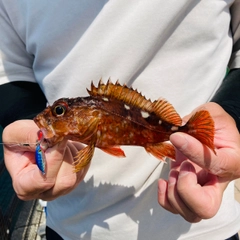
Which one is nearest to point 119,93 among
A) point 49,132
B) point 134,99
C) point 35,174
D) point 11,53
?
point 134,99

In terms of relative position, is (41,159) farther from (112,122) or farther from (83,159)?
→ (112,122)

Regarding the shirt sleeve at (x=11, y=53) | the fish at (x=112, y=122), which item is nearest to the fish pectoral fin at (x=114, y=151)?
the fish at (x=112, y=122)

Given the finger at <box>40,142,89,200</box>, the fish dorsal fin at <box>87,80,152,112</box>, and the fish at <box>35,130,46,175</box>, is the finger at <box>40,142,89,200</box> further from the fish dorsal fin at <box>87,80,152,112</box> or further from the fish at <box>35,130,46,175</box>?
the fish dorsal fin at <box>87,80,152,112</box>

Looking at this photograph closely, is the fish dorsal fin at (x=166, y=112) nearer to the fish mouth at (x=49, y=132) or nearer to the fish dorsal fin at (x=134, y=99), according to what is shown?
the fish dorsal fin at (x=134, y=99)

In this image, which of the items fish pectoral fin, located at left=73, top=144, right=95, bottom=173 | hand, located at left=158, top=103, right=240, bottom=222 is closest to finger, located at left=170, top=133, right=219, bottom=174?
hand, located at left=158, top=103, right=240, bottom=222

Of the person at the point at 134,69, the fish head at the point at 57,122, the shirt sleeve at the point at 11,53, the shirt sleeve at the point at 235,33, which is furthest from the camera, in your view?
the shirt sleeve at the point at 11,53
